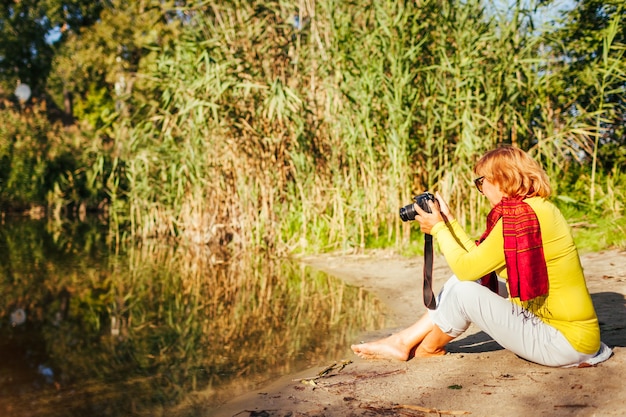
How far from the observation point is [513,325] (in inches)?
115

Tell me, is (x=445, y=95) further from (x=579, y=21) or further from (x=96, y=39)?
(x=96, y=39)

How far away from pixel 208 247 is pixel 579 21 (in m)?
5.41

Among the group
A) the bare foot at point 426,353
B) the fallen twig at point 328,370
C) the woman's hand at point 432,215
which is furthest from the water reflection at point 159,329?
the woman's hand at point 432,215

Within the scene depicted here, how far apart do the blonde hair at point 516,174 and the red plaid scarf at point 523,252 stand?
0.07 metres

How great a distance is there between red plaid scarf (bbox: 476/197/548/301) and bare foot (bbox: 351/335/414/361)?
714 mm

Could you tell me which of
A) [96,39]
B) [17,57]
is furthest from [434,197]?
[17,57]

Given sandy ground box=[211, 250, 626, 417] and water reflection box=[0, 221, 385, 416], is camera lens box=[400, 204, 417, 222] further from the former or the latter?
water reflection box=[0, 221, 385, 416]

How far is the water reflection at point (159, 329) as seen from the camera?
326 centimetres

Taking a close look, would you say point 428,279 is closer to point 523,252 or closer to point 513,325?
point 513,325

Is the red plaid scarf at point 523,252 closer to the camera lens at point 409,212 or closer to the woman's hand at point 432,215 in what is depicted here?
the woman's hand at point 432,215

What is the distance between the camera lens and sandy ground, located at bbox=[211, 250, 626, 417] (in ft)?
8.39

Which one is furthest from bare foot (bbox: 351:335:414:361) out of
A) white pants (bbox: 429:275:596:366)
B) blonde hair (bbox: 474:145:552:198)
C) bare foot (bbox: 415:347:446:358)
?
blonde hair (bbox: 474:145:552:198)

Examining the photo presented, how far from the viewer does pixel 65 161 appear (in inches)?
644

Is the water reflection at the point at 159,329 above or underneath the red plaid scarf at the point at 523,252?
underneath
